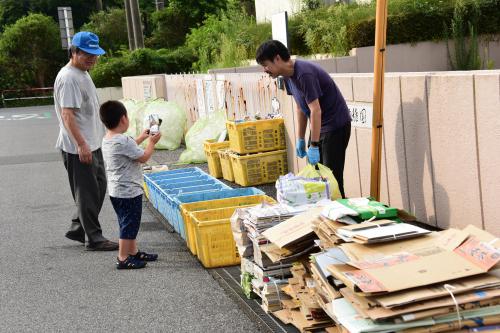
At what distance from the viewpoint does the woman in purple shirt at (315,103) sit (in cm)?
680

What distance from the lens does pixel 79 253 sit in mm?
8258

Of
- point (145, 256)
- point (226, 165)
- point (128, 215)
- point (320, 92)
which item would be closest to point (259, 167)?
point (226, 165)

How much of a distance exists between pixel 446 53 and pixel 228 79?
21.1 ft

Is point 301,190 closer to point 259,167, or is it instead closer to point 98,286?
point 98,286

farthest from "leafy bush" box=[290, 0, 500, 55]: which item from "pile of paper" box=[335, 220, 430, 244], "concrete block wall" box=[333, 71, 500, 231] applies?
"pile of paper" box=[335, 220, 430, 244]

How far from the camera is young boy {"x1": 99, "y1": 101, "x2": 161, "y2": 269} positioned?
712 centimetres

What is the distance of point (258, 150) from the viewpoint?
1132cm

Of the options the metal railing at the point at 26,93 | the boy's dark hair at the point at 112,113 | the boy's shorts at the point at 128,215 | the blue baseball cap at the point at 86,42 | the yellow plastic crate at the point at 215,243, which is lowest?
the metal railing at the point at 26,93

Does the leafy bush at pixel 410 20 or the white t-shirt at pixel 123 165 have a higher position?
the leafy bush at pixel 410 20

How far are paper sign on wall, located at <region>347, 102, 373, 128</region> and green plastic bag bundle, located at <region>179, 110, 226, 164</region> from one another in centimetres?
544

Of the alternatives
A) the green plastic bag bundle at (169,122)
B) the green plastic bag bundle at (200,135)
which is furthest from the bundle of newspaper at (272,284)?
the green plastic bag bundle at (169,122)

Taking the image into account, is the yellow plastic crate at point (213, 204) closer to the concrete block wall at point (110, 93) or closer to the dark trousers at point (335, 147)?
the dark trousers at point (335, 147)

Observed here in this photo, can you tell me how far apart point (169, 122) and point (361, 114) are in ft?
29.7

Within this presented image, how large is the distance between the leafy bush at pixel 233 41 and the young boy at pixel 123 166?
13.7 meters
